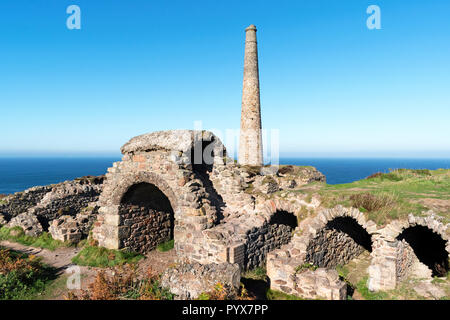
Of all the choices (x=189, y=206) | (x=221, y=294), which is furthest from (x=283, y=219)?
(x=221, y=294)

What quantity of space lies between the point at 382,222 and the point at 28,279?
38.1ft

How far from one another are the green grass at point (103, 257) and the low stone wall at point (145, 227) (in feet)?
1.51

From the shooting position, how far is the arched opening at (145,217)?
11602 mm

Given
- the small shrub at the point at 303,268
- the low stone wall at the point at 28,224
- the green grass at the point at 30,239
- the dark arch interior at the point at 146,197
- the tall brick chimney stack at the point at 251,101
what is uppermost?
the tall brick chimney stack at the point at 251,101

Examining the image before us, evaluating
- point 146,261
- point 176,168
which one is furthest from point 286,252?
point 146,261

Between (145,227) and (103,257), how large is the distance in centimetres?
210

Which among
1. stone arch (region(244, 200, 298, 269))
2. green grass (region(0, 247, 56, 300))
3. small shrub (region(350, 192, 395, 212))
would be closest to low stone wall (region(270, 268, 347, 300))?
stone arch (region(244, 200, 298, 269))

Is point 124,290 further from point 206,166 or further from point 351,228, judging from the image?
point 351,228

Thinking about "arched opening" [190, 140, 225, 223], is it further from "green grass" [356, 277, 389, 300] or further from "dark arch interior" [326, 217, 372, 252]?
"green grass" [356, 277, 389, 300]

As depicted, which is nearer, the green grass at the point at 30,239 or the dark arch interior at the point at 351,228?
the dark arch interior at the point at 351,228

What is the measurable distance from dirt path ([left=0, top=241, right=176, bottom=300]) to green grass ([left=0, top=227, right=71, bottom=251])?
0.23 m

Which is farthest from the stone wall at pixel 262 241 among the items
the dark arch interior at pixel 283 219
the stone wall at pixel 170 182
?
the stone wall at pixel 170 182

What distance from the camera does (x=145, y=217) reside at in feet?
40.6

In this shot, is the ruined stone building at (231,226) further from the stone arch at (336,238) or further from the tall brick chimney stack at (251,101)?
the tall brick chimney stack at (251,101)
